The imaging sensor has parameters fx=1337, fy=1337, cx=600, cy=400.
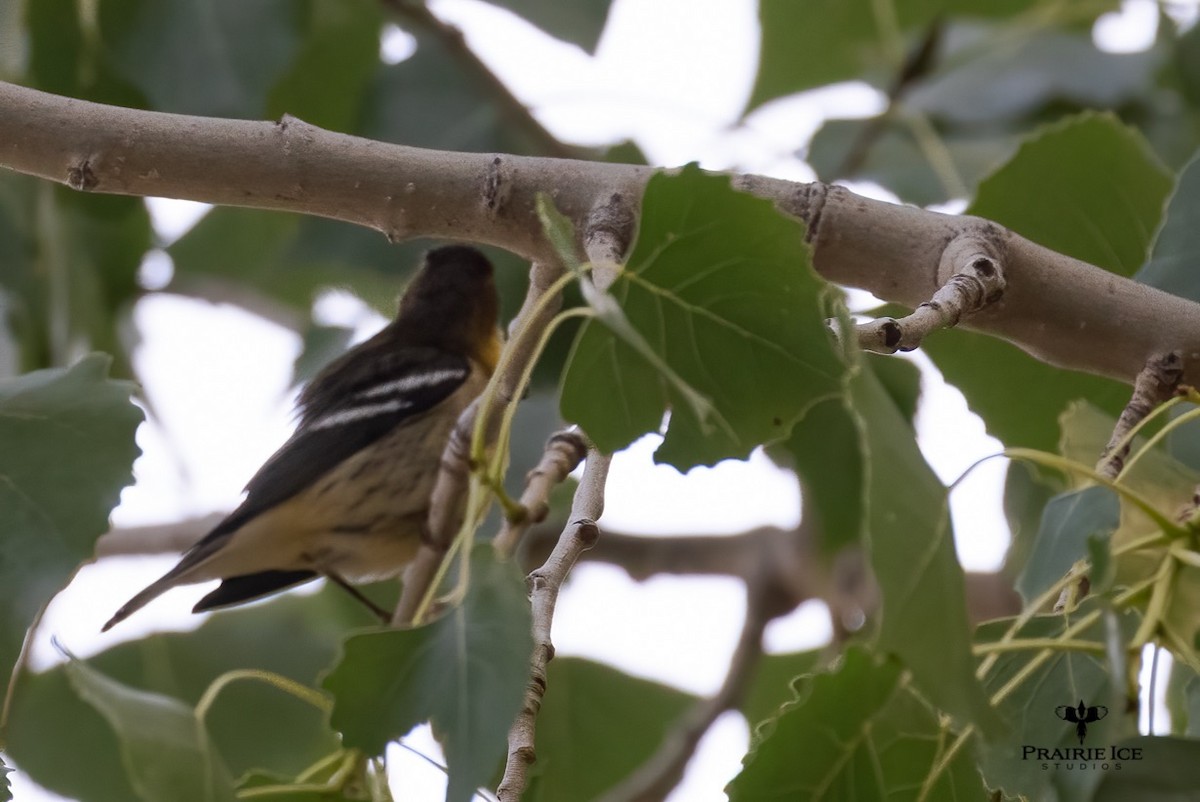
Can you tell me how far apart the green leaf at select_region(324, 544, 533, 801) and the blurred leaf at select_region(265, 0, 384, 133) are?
170 cm

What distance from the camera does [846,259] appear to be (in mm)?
1373

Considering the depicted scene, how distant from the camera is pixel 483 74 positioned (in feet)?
8.34

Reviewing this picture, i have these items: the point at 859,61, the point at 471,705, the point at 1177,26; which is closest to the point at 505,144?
the point at 859,61

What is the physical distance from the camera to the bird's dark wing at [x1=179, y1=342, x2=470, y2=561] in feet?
8.60

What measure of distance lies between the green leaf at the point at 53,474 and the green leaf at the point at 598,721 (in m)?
1.40

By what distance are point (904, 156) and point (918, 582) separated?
1.83 metres

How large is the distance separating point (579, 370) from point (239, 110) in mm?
1223

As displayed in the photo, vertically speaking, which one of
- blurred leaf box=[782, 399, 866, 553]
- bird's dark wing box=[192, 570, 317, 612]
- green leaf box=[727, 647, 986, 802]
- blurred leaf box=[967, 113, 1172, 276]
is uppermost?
blurred leaf box=[967, 113, 1172, 276]

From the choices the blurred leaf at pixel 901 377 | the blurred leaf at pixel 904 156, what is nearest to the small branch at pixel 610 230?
the blurred leaf at pixel 901 377

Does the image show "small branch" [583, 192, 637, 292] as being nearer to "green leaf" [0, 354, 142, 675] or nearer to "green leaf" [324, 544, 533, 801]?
"green leaf" [324, 544, 533, 801]

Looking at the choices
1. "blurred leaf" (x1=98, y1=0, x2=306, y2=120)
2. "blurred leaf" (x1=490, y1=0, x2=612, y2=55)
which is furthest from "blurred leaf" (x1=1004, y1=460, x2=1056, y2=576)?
"blurred leaf" (x1=98, y1=0, x2=306, y2=120)

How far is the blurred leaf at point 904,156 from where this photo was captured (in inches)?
94.8

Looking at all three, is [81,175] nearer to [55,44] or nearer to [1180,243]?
[55,44]

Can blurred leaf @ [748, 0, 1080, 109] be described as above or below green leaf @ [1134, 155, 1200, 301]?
above
